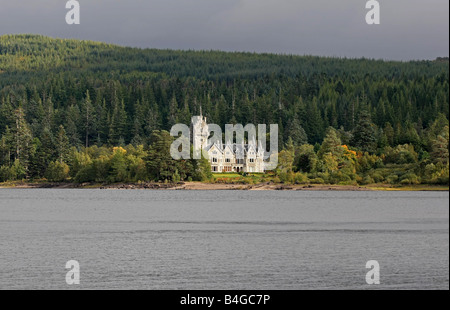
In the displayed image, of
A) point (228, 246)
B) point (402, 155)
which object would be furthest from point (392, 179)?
point (228, 246)

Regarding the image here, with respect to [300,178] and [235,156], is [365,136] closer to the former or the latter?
[300,178]

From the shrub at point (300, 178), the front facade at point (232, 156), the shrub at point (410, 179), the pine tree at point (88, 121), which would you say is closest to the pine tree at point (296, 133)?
the front facade at point (232, 156)

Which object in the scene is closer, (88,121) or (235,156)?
(235,156)

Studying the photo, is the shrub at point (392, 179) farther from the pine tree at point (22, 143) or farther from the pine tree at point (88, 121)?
the pine tree at point (88, 121)

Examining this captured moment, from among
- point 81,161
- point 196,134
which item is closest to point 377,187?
point 81,161

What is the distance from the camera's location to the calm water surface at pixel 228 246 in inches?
1507

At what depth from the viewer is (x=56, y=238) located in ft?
183

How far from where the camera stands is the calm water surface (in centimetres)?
3828

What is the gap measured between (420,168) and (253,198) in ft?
80.8

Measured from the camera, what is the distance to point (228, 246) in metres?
50.9

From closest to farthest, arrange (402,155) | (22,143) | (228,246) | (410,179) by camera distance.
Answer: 1. (228,246)
2. (410,179)
3. (402,155)
4. (22,143)

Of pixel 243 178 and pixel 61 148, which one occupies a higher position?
pixel 61 148

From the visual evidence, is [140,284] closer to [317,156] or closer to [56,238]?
[56,238]
